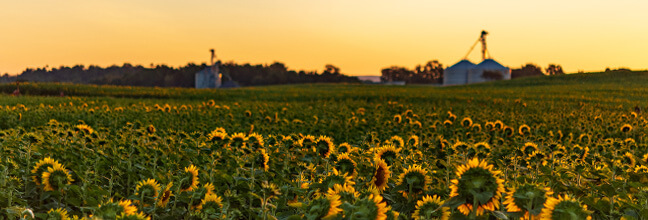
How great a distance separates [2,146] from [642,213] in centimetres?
611

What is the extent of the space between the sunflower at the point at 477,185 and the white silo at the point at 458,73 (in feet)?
258

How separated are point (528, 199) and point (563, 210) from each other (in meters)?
0.17

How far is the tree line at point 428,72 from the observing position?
122312mm

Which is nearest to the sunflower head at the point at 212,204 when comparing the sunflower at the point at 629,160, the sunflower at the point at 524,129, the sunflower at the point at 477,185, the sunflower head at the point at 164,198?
the sunflower head at the point at 164,198

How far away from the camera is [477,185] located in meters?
1.77

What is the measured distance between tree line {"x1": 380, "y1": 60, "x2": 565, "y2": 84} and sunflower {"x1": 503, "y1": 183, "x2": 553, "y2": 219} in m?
124

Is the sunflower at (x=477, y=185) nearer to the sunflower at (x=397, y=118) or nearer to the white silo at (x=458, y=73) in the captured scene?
the sunflower at (x=397, y=118)

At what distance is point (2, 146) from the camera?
17.3 ft

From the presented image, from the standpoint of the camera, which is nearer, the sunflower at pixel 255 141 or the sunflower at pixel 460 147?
the sunflower at pixel 255 141

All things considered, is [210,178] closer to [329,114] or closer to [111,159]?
[111,159]

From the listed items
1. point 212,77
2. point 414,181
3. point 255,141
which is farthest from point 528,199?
point 212,77

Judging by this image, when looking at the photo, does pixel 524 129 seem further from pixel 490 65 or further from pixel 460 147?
pixel 490 65

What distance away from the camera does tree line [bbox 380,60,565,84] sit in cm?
12231

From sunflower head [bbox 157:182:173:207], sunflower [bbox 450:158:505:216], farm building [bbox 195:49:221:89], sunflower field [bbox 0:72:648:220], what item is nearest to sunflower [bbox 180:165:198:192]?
sunflower field [bbox 0:72:648:220]
